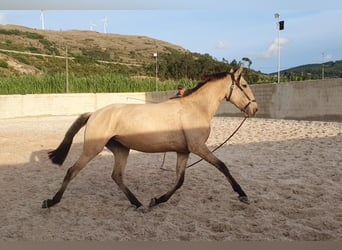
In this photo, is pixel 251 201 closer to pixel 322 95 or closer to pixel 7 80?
pixel 322 95

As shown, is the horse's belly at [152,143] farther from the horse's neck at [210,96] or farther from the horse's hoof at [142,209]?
the horse's hoof at [142,209]

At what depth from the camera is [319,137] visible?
10031 millimetres

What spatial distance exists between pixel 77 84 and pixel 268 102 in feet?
61.5

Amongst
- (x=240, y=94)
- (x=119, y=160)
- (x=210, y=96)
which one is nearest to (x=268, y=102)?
(x=240, y=94)

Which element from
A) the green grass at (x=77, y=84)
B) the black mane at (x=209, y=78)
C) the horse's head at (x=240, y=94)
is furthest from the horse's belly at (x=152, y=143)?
the green grass at (x=77, y=84)

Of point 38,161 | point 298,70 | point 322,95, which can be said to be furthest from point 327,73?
point 38,161

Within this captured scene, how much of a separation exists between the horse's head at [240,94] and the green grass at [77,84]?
24.8 metres

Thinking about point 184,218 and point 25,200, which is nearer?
point 184,218

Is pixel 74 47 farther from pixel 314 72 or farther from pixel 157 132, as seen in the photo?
pixel 157 132

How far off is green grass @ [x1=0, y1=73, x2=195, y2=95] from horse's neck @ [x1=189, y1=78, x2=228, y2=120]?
24.8m

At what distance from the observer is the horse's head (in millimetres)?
Result: 5040

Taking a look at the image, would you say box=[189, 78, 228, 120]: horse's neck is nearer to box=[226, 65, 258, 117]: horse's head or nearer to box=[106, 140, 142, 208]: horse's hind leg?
box=[226, 65, 258, 117]: horse's head

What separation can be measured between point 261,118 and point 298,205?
39.3 feet

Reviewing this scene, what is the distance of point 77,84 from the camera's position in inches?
1249
